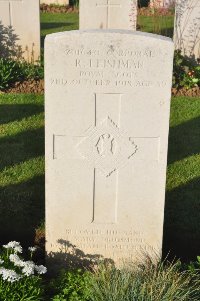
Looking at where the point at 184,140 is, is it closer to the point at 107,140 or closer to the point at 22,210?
the point at 22,210

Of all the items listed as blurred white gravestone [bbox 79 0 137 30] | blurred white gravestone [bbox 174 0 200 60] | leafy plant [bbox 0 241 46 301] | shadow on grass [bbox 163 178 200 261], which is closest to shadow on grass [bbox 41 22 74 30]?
blurred white gravestone [bbox 79 0 137 30]

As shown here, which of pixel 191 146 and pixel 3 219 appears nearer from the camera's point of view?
pixel 3 219

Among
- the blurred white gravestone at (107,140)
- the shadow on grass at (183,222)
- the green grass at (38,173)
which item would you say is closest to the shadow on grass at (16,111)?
the green grass at (38,173)

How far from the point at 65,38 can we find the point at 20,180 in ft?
8.67

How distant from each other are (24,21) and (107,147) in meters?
6.49

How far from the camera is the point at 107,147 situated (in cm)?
414

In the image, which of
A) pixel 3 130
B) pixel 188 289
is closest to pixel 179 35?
pixel 3 130

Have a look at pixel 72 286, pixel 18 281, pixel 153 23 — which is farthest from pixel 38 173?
pixel 153 23

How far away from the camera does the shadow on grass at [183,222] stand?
16.1ft

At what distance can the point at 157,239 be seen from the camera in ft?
14.5

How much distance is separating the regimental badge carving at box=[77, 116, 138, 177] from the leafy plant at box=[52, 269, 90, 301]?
32.4 inches

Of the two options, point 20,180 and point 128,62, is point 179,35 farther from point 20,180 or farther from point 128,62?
point 128,62

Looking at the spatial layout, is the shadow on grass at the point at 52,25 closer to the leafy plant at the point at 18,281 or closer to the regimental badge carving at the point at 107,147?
the regimental badge carving at the point at 107,147

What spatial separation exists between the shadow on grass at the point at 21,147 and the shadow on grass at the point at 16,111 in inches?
23.3
